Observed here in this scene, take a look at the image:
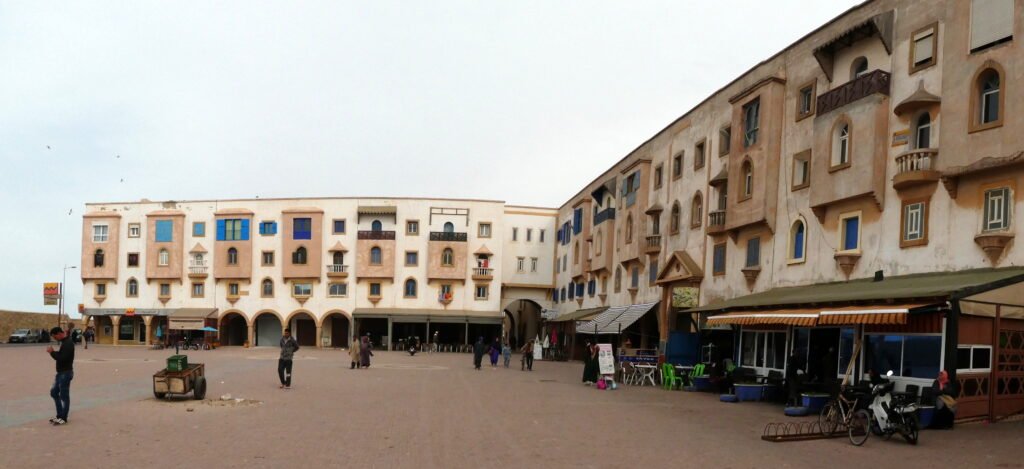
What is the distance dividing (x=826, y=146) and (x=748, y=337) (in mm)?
7570

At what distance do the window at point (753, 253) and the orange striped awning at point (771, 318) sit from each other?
12.6 ft

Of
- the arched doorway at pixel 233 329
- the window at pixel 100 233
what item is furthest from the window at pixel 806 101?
the window at pixel 100 233

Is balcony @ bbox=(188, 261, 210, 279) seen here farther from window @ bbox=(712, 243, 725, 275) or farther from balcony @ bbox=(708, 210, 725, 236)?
balcony @ bbox=(708, 210, 725, 236)

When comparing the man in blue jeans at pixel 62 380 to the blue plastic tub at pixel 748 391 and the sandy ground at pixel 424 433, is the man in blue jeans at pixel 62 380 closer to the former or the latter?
the sandy ground at pixel 424 433

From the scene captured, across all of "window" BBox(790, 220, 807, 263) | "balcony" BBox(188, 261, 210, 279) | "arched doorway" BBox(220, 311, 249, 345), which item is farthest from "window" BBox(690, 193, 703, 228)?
"balcony" BBox(188, 261, 210, 279)

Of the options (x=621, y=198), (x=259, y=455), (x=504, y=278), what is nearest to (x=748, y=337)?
(x=621, y=198)

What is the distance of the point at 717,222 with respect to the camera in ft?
91.7

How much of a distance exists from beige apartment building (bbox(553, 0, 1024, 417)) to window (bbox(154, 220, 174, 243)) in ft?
141

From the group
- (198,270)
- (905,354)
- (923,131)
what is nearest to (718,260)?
(923,131)

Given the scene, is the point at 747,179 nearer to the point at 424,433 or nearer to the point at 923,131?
the point at 923,131

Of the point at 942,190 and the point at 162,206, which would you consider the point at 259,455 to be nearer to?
the point at 942,190

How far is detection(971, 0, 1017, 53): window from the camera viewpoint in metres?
15.9

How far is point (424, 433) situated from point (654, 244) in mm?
23234

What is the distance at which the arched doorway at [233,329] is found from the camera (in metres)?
62.3
